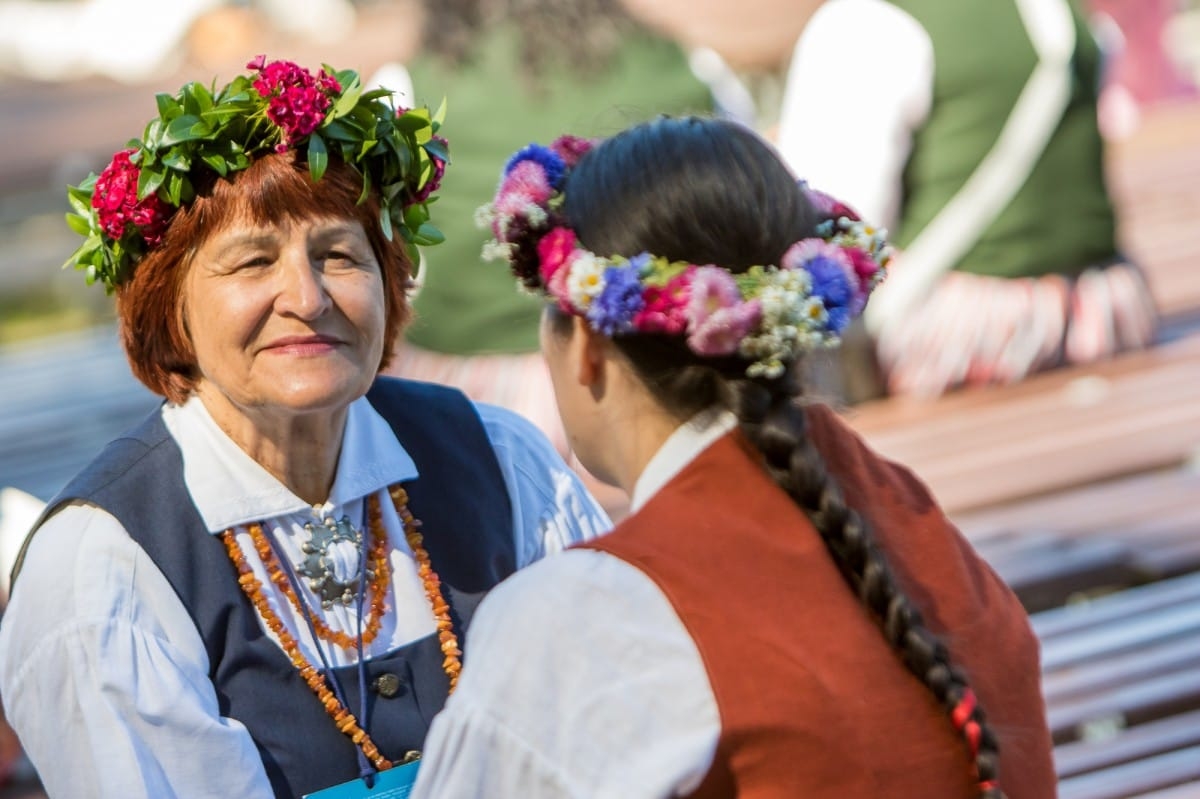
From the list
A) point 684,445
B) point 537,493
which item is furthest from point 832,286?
point 537,493

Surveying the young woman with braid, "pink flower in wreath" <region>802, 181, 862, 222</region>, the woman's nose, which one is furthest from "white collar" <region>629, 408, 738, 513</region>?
the woman's nose

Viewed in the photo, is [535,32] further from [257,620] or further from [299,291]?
[257,620]

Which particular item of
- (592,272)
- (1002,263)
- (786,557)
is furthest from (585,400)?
(1002,263)

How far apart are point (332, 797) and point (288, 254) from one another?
652mm

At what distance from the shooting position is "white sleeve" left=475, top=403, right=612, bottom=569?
92.0 inches

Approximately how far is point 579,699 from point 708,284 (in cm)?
39

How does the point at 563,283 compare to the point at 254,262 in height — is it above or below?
below

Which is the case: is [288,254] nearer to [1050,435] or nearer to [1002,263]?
[1050,435]

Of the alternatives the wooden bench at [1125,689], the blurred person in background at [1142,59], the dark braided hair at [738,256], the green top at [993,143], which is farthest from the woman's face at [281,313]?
the blurred person in background at [1142,59]

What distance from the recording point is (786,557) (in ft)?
5.09

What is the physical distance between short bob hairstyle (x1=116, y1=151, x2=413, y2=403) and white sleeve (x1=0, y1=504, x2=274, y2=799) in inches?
9.3

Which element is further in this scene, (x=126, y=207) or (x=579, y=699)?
(x=126, y=207)

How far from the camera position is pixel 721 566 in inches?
60.1

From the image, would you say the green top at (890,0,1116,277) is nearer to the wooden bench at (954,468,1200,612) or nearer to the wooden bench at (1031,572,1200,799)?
the wooden bench at (954,468,1200,612)
